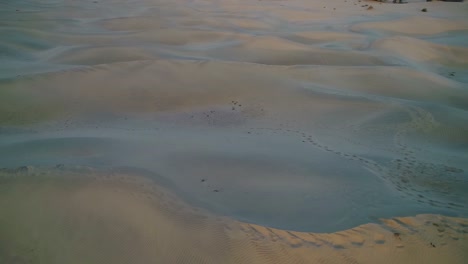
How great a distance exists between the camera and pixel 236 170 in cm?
288

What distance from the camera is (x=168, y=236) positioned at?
2.02 meters

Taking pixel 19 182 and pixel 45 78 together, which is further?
pixel 45 78

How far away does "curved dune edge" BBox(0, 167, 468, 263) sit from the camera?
1.88m

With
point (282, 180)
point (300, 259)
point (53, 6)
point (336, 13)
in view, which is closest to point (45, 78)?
point (282, 180)

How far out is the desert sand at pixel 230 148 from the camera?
1974 mm

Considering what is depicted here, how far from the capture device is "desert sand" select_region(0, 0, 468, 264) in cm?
197

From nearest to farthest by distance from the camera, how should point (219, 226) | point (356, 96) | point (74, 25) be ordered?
point (219, 226) < point (356, 96) < point (74, 25)

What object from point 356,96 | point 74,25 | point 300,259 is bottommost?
point 300,259

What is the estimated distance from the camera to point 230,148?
334cm

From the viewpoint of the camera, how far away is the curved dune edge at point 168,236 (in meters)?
1.88

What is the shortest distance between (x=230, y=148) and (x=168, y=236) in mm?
1425

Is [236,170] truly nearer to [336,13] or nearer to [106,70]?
[106,70]

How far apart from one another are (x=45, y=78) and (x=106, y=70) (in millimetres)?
823

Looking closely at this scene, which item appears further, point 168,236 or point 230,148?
point 230,148
